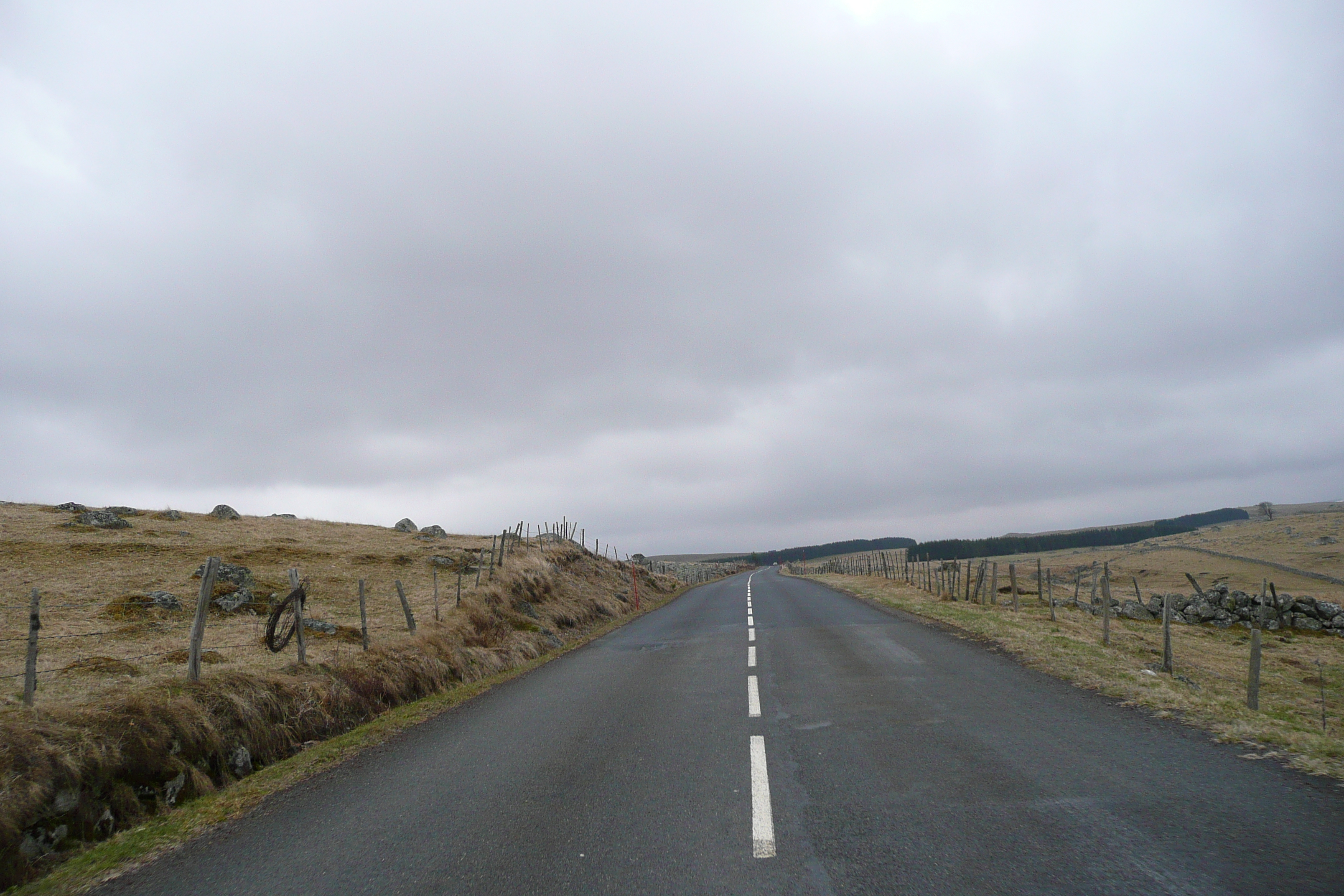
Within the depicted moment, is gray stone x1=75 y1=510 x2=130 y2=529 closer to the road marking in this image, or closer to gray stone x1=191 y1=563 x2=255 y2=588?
gray stone x1=191 y1=563 x2=255 y2=588

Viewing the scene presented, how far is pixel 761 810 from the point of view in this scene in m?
5.66

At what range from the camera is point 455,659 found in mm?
14211

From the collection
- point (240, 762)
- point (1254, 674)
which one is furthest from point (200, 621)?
point (1254, 674)

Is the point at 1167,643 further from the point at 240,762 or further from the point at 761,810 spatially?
the point at 240,762

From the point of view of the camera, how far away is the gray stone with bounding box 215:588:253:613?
18938 millimetres

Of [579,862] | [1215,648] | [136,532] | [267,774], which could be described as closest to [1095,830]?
[579,862]

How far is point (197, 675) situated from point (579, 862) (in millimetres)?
7645

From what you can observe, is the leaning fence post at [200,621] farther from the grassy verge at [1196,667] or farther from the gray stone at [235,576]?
the grassy verge at [1196,667]

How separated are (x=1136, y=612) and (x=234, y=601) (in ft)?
124

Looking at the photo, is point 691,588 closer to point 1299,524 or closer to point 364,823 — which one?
point 364,823

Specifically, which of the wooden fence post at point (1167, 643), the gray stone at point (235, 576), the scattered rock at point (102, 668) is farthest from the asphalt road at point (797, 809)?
the gray stone at point (235, 576)

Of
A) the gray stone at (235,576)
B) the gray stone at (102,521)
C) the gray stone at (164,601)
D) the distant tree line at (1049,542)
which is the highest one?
the gray stone at (102,521)

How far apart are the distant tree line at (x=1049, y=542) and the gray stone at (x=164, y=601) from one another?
139135mm

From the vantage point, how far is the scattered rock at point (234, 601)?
18938 mm
